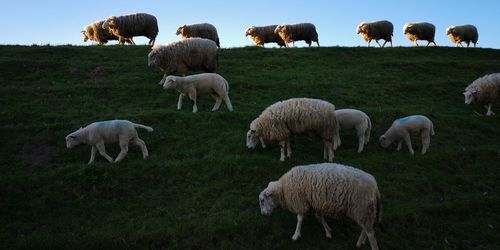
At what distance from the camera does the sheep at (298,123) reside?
11812 mm

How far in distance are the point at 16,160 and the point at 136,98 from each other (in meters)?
6.70

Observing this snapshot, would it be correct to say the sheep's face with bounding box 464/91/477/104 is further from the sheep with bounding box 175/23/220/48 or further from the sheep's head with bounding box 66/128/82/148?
the sheep's head with bounding box 66/128/82/148

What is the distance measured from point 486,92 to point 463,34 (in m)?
19.9

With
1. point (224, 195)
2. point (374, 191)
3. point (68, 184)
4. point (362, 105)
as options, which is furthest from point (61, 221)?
point (362, 105)

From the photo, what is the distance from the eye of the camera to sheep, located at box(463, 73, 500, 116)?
18.5 meters

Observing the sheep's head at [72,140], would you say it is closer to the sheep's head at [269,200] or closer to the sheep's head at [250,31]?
the sheep's head at [269,200]

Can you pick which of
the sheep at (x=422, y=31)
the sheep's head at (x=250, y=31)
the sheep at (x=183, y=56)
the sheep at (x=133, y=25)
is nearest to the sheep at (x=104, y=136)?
the sheep at (x=183, y=56)

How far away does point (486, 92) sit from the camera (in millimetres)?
18688

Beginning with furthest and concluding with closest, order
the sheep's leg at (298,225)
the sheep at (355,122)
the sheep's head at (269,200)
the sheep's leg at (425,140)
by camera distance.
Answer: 1. the sheep's leg at (425,140)
2. the sheep at (355,122)
3. the sheep's head at (269,200)
4. the sheep's leg at (298,225)

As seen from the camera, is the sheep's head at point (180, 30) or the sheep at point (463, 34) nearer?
the sheep's head at point (180, 30)

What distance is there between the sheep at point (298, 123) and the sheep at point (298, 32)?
22.1 meters

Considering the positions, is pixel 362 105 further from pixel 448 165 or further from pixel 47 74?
pixel 47 74

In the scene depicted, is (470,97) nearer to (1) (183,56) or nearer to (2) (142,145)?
(1) (183,56)

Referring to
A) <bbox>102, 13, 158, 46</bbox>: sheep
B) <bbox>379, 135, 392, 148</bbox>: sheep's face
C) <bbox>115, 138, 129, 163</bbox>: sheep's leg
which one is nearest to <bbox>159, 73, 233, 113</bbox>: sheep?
<bbox>115, 138, 129, 163</bbox>: sheep's leg
